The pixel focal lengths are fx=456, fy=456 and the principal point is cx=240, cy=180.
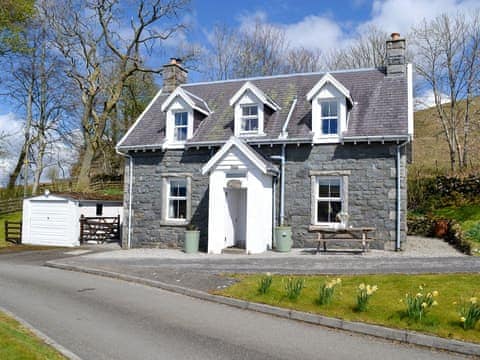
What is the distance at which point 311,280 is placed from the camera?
11.5 meters

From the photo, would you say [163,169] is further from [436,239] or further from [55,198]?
[436,239]

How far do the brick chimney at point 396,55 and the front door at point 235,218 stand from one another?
8.39 meters

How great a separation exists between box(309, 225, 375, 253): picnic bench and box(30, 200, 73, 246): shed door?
13477 millimetres

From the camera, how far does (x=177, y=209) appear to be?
812 inches

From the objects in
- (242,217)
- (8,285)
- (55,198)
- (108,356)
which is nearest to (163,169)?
(242,217)

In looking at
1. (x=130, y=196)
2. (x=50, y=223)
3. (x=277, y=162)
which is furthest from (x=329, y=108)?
(x=50, y=223)

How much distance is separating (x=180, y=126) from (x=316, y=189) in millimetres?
6957

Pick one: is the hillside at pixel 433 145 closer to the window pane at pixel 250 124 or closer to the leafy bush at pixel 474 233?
the leafy bush at pixel 474 233

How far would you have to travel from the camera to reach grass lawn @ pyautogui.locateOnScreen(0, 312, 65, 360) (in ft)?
19.5

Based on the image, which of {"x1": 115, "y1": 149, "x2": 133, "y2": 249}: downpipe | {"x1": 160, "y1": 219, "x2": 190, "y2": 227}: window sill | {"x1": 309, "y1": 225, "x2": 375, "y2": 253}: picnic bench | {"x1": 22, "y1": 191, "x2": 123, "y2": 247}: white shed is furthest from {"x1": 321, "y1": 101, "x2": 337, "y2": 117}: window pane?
{"x1": 22, "y1": 191, "x2": 123, "y2": 247}: white shed

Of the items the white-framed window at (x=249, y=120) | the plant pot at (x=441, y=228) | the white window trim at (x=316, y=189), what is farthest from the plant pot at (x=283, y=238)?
the plant pot at (x=441, y=228)

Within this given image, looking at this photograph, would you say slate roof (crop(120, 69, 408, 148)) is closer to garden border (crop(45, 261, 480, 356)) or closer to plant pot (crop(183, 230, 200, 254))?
plant pot (crop(183, 230, 200, 254))

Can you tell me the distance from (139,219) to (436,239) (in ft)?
44.3

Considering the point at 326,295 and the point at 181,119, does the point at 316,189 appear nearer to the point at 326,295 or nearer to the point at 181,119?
the point at 181,119
